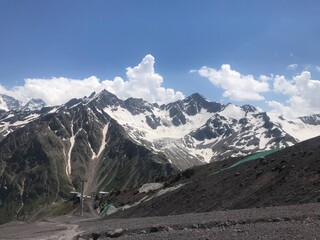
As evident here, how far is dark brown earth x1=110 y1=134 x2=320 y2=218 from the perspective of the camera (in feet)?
132

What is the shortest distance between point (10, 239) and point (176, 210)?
71.4 ft

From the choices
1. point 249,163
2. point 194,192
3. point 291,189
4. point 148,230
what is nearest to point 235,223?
Result: point 148,230

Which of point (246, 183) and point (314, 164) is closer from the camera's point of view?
point (314, 164)

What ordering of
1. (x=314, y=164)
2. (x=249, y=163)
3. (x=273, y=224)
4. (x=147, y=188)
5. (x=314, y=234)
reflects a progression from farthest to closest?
(x=147, y=188) < (x=249, y=163) < (x=314, y=164) < (x=273, y=224) < (x=314, y=234)

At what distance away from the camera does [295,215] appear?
88.5 feet

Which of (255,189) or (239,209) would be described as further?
(255,189)

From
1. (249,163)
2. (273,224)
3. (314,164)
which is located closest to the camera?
(273,224)

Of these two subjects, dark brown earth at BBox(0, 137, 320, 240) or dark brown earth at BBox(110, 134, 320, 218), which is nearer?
dark brown earth at BBox(0, 137, 320, 240)

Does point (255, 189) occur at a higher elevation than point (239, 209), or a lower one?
higher

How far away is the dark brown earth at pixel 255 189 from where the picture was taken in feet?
132

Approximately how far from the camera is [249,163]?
69.1 metres

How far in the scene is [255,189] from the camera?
48719mm

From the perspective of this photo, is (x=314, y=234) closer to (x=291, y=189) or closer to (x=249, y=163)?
(x=291, y=189)

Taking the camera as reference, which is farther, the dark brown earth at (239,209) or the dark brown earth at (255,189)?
the dark brown earth at (255,189)
